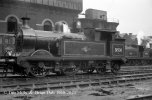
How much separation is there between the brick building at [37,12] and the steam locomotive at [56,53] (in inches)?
342

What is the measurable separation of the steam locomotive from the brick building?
869 cm

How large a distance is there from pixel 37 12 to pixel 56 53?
13650 millimetres

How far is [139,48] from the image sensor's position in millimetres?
27125

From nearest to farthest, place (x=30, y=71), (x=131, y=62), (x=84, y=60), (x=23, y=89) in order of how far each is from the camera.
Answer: (x=23, y=89) < (x=30, y=71) < (x=84, y=60) < (x=131, y=62)

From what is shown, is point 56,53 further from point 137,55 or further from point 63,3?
point 137,55

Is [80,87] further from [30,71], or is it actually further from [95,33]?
[95,33]

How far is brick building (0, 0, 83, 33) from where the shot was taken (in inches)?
888

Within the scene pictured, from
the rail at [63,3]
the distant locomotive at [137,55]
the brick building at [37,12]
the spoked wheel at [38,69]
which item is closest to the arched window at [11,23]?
the brick building at [37,12]

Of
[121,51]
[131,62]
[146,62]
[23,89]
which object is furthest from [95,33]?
[146,62]

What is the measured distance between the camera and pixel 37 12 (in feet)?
82.0

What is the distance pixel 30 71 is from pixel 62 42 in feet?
7.76

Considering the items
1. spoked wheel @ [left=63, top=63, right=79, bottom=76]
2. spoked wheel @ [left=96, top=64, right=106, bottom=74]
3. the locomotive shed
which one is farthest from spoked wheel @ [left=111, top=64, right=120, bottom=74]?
spoked wheel @ [left=63, top=63, right=79, bottom=76]

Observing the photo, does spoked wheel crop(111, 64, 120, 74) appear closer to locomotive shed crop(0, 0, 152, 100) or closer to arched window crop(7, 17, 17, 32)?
locomotive shed crop(0, 0, 152, 100)

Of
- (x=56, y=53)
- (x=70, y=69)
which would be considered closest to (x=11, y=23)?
(x=56, y=53)
